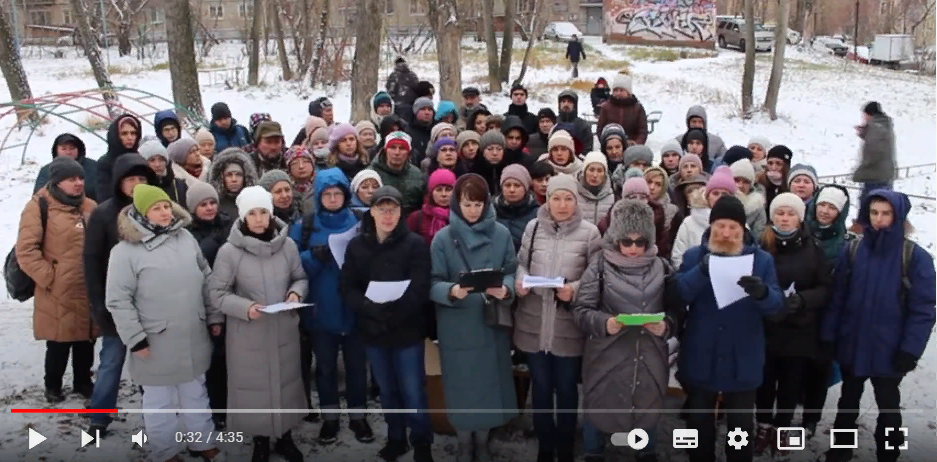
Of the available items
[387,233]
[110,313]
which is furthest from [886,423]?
[110,313]

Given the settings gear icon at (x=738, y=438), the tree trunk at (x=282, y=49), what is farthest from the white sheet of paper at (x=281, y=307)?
the tree trunk at (x=282, y=49)

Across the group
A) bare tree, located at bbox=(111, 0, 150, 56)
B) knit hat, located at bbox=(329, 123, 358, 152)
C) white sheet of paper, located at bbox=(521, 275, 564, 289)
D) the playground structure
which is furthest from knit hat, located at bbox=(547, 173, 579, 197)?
bare tree, located at bbox=(111, 0, 150, 56)

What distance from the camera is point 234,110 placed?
60.0 ft

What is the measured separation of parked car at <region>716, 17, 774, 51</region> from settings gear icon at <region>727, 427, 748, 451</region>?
3343 centimetres

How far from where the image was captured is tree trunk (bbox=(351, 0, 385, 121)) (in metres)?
12.7

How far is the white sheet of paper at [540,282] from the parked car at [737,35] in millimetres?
33803

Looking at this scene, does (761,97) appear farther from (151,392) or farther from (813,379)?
(151,392)

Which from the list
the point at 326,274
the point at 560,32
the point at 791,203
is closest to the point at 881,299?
the point at 791,203

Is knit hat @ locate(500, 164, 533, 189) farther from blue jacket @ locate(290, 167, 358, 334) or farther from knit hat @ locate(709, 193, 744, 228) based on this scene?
knit hat @ locate(709, 193, 744, 228)

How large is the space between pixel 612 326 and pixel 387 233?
132cm

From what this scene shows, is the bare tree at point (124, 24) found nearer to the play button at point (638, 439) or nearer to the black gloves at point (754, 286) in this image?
the play button at point (638, 439)

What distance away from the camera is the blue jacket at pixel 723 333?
3779 mm

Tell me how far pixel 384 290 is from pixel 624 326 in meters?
1.30
